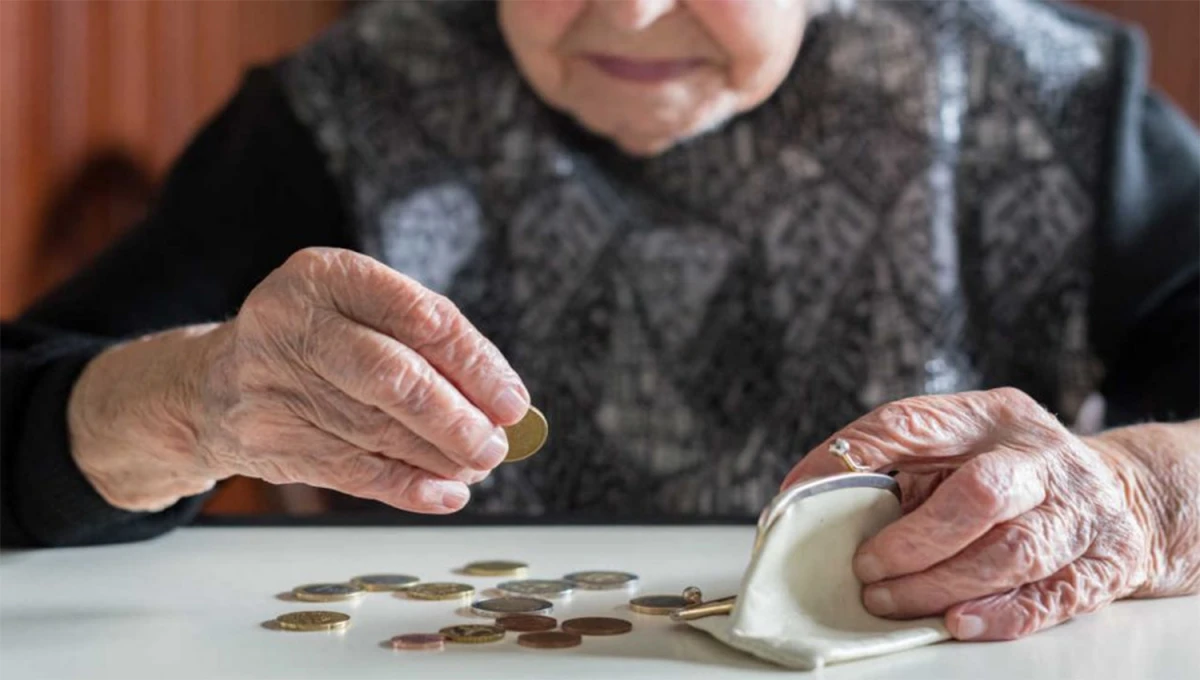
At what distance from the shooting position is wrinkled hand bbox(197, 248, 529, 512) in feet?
2.44

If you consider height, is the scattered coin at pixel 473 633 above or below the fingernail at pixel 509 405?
below

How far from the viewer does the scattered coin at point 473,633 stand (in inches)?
29.4

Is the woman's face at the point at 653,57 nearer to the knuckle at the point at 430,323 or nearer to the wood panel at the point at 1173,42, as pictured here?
the knuckle at the point at 430,323

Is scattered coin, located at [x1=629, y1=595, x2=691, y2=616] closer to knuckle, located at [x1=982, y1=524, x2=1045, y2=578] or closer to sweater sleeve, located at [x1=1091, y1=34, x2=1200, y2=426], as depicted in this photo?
knuckle, located at [x1=982, y1=524, x2=1045, y2=578]

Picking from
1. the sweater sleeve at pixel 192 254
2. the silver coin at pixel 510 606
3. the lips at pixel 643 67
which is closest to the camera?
the silver coin at pixel 510 606

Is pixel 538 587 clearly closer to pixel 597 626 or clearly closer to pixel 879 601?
pixel 597 626

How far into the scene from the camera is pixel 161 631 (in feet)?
2.57

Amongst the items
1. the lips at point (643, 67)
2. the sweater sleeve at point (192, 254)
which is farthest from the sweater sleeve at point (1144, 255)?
the sweater sleeve at point (192, 254)

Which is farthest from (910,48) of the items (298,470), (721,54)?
(298,470)

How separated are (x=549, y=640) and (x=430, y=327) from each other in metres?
0.18

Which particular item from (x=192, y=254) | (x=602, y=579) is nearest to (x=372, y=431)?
(x=602, y=579)

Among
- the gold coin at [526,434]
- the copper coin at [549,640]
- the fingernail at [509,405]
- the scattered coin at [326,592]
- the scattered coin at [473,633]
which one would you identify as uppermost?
the fingernail at [509,405]

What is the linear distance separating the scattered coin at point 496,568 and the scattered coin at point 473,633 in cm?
18

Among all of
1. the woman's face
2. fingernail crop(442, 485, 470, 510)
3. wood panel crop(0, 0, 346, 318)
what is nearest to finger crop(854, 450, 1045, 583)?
fingernail crop(442, 485, 470, 510)
